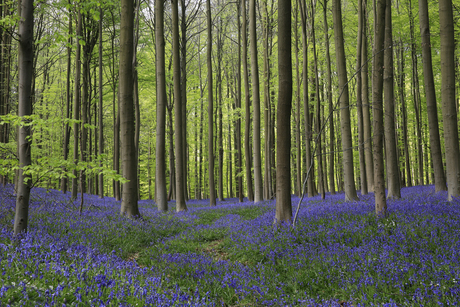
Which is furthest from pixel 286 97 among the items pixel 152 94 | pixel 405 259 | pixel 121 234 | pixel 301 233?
pixel 152 94

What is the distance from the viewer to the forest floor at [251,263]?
3.14m

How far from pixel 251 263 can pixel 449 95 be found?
28.5 feet

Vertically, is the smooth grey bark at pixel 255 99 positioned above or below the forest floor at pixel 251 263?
above

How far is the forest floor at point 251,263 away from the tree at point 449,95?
1.98m

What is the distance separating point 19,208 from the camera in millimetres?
4770

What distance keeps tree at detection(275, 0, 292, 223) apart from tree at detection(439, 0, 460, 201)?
5.54m

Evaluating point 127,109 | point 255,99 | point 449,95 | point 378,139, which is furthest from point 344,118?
point 127,109

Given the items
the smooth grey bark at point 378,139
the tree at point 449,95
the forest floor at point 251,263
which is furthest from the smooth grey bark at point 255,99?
the tree at point 449,95

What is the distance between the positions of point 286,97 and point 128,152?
5.58 metres

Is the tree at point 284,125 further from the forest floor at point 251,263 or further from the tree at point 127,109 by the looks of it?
the tree at point 127,109

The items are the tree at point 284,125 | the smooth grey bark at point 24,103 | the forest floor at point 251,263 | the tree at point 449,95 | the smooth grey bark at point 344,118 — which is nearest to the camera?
the forest floor at point 251,263

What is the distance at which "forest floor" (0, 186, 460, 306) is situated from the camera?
3145 millimetres

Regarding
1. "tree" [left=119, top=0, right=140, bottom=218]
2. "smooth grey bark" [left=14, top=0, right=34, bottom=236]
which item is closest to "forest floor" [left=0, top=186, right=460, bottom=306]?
"smooth grey bark" [left=14, top=0, right=34, bottom=236]

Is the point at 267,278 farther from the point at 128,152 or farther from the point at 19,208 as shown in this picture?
the point at 128,152
